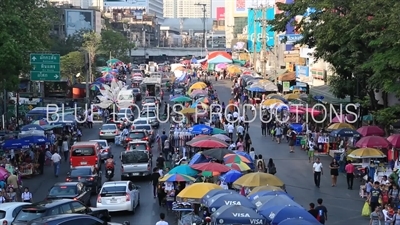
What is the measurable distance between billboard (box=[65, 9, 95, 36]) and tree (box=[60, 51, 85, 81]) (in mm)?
51788

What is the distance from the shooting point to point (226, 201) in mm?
17953

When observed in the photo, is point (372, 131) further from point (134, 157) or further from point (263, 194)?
point (263, 194)

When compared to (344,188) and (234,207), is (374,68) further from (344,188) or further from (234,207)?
(234,207)

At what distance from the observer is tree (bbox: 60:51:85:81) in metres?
80.8

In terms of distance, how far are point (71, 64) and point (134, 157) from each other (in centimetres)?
5345

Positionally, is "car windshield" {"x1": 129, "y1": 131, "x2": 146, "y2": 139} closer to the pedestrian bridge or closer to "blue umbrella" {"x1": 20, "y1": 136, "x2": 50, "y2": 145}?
"blue umbrella" {"x1": 20, "y1": 136, "x2": 50, "y2": 145}

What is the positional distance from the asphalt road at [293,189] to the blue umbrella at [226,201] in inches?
149

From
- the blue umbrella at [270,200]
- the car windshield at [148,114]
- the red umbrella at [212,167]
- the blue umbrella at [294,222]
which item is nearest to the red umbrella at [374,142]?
the red umbrella at [212,167]

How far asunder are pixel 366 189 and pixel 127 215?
7.87 meters

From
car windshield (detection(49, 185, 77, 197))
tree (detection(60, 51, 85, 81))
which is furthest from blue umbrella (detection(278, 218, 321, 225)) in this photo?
tree (detection(60, 51, 85, 81))

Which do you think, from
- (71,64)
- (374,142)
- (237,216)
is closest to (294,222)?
(237,216)

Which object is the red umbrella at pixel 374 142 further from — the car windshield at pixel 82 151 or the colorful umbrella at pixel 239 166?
the car windshield at pixel 82 151

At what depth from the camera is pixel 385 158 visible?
28219 mm

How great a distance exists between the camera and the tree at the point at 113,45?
107575mm
